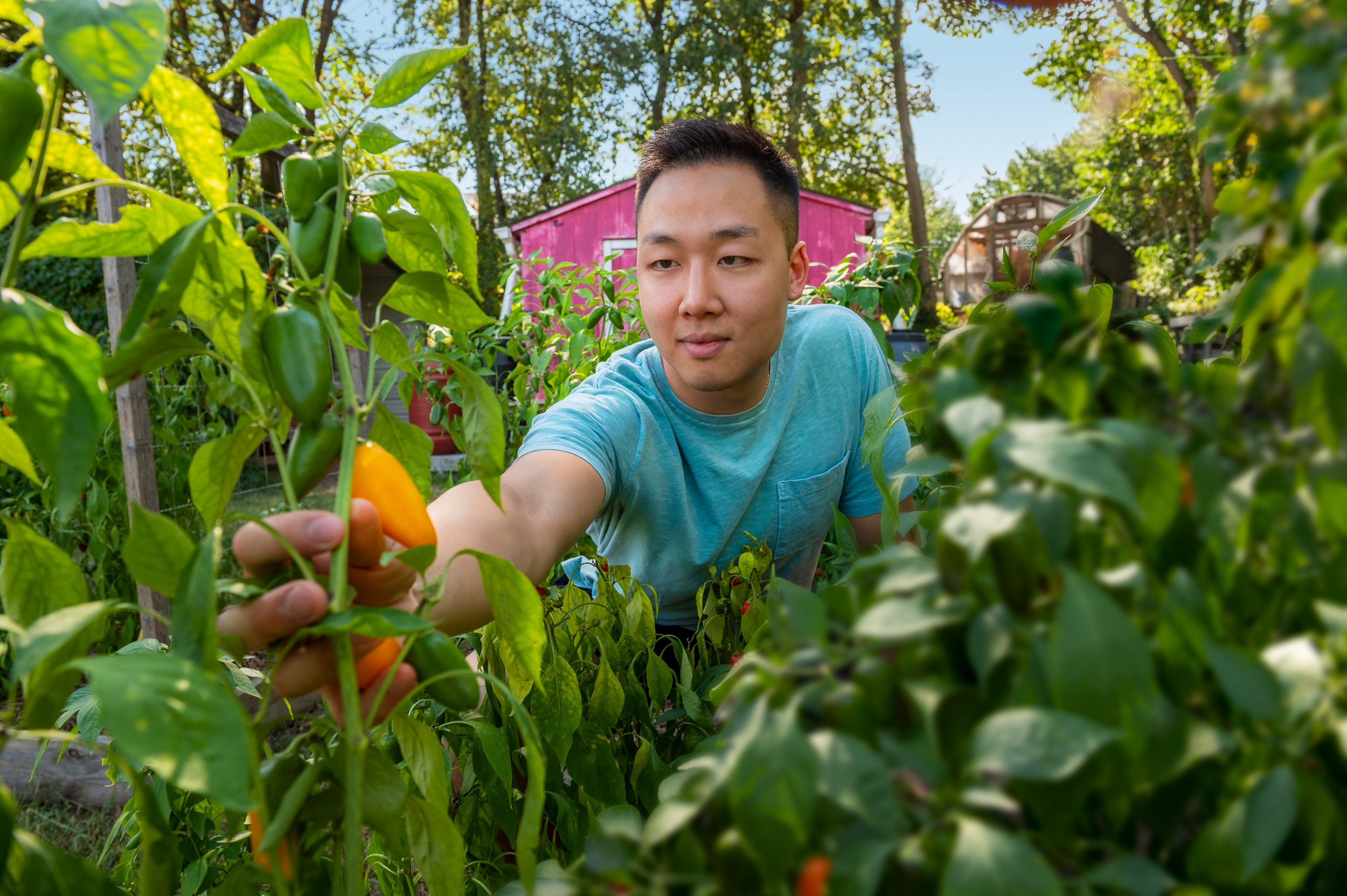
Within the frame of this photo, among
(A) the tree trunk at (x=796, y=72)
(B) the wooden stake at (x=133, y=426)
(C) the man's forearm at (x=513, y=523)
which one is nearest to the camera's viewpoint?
(C) the man's forearm at (x=513, y=523)

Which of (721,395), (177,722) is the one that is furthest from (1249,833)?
(721,395)

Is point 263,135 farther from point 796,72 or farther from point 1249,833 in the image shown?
point 796,72

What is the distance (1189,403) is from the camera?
288 mm

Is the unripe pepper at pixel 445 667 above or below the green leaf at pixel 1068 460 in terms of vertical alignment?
below

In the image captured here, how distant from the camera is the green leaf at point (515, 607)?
0.61 metres

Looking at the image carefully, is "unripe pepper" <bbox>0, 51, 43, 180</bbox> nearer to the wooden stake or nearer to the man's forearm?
the man's forearm

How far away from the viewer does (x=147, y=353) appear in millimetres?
A: 532

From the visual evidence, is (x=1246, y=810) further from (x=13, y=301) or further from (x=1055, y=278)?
(x=13, y=301)

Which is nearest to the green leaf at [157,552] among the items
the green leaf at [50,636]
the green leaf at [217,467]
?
the green leaf at [50,636]

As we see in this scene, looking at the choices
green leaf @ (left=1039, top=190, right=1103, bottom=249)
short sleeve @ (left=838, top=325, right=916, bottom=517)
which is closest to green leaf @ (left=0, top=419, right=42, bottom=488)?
green leaf @ (left=1039, top=190, right=1103, bottom=249)

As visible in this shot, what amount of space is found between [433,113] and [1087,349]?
730 inches

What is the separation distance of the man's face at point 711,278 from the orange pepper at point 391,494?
1189 millimetres

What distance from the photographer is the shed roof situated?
1078 centimetres

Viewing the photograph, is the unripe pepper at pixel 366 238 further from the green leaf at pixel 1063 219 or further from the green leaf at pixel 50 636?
the green leaf at pixel 1063 219
